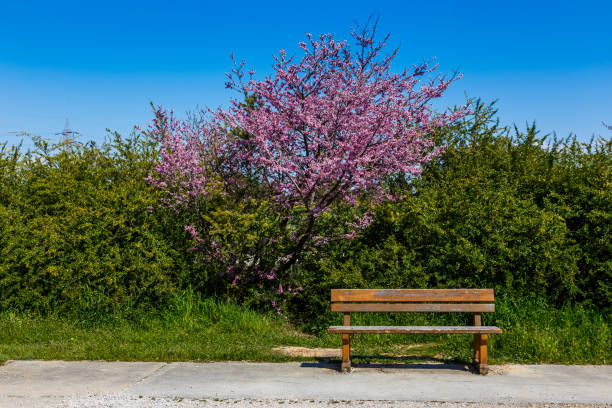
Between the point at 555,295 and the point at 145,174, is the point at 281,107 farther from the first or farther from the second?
the point at 555,295

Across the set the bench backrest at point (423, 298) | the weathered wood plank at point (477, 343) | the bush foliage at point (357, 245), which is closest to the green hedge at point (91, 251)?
the bush foliage at point (357, 245)

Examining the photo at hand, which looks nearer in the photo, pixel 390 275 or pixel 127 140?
pixel 390 275

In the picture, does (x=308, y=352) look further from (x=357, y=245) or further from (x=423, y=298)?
(x=357, y=245)

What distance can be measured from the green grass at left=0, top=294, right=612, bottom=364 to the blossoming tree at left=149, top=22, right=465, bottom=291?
4.04 ft

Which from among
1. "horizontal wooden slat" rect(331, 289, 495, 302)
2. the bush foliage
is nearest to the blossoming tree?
the bush foliage

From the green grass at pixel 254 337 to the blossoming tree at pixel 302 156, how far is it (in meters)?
1.23

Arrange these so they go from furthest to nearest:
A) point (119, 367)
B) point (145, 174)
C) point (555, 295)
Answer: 1. point (145, 174)
2. point (555, 295)
3. point (119, 367)

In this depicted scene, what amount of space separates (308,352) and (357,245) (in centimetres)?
258

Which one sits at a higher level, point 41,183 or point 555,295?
point 41,183

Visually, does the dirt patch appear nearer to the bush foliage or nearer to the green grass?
the green grass

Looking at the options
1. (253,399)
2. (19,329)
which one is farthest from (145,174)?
(253,399)

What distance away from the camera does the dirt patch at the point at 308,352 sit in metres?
6.83

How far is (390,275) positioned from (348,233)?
4.12ft

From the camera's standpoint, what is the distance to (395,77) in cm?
933
